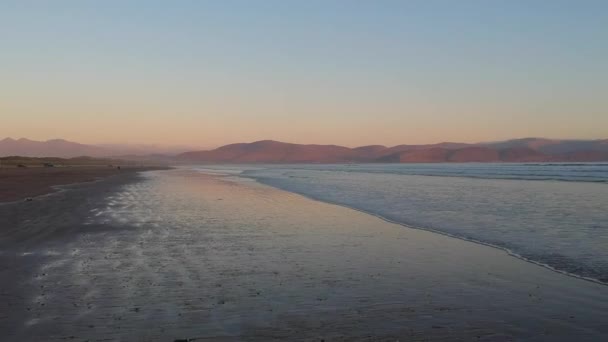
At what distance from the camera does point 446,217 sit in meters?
19.3

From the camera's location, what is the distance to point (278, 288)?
8633 millimetres

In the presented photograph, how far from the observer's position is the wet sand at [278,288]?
6.40 meters

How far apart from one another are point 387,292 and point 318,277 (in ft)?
5.25

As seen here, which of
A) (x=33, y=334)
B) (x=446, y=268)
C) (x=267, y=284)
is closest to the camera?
(x=33, y=334)

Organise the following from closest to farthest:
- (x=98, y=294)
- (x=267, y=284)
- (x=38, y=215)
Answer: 1. (x=98, y=294)
2. (x=267, y=284)
3. (x=38, y=215)

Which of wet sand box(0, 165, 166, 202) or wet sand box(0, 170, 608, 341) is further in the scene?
wet sand box(0, 165, 166, 202)

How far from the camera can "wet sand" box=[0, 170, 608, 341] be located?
21.0 feet

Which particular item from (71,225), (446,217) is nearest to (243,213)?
(71,225)

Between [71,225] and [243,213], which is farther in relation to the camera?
[243,213]

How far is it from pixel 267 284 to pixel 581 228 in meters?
11.2

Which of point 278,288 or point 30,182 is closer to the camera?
point 278,288

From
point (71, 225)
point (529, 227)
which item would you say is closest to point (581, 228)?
point (529, 227)

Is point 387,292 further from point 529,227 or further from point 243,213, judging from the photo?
point 243,213

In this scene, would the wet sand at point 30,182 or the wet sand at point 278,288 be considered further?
the wet sand at point 30,182
